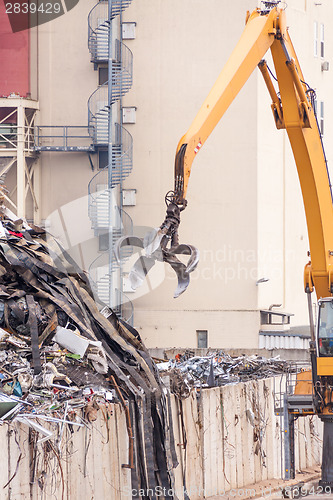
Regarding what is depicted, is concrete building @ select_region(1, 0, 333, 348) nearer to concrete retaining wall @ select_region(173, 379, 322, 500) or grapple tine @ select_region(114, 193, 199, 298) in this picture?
concrete retaining wall @ select_region(173, 379, 322, 500)

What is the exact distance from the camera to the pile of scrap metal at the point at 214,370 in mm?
18531

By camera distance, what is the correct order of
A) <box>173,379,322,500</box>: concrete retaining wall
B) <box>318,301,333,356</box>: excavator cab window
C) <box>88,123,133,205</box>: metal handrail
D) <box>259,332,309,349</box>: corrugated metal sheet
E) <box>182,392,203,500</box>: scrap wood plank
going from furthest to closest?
<box>88,123,133,205</box>: metal handrail → <box>259,332,309,349</box>: corrugated metal sheet → <box>318,301,333,356</box>: excavator cab window → <box>173,379,322,500</box>: concrete retaining wall → <box>182,392,203,500</box>: scrap wood plank

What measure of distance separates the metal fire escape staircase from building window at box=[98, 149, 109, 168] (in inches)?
15.7

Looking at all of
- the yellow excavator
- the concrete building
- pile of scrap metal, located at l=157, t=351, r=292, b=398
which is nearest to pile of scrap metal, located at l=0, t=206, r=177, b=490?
pile of scrap metal, located at l=157, t=351, r=292, b=398

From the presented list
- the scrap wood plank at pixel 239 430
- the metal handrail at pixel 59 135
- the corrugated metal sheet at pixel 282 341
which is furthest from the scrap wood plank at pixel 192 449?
the metal handrail at pixel 59 135

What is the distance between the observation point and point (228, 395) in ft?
65.1

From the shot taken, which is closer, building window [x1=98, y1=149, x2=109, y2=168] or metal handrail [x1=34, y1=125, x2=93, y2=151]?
metal handrail [x1=34, y1=125, x2=93, y2=151]

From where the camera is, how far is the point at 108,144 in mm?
36125

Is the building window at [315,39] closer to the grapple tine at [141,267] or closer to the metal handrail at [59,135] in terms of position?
the metal handrail at [59,135]

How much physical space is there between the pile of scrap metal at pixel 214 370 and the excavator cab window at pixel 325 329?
107 inches

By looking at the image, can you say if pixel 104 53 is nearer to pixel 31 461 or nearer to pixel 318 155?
pixel 318 155

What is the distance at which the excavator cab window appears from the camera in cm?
1805

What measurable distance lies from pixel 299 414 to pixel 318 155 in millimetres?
5211

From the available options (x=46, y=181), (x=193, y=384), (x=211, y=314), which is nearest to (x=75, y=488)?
(x=193, y=384)
